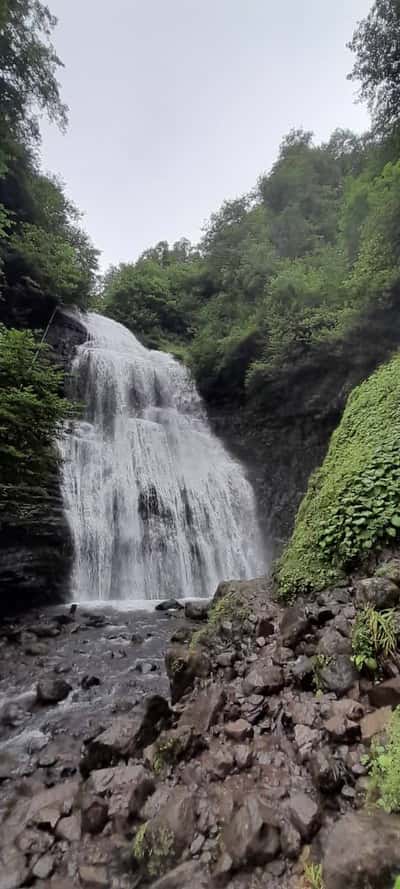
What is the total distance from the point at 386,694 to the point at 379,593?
2.73ft

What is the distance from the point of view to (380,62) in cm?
1066

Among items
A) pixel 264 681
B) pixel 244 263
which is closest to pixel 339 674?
pixel 264 681

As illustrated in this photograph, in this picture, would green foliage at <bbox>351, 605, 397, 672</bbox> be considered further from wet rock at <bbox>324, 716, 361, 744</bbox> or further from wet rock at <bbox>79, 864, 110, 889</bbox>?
wet rock at <bbox>79, 864, 110, 889</bbox>

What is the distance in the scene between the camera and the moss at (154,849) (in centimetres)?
185

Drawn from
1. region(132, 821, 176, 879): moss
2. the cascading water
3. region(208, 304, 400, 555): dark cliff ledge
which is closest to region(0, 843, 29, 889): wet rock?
region(132, 821, 176, 879): moss

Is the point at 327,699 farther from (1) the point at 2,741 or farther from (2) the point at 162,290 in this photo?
(2) the point at 162,290

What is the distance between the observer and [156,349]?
65.0 feet

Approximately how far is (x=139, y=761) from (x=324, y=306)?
1184 centimetres

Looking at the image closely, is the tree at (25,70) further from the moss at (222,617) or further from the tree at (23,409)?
the moss at (222,617)

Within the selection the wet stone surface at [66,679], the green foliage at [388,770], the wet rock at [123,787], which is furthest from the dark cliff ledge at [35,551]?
the green foliage at [388,770]

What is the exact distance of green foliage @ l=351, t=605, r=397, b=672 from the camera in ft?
8.20

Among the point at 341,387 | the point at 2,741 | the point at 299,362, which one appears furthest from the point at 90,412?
the point at 2,741

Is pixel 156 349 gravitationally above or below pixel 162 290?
below

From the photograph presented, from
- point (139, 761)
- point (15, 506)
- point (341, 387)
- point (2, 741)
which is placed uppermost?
point (341, 387)
